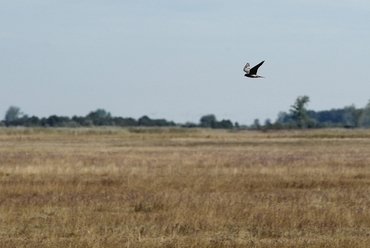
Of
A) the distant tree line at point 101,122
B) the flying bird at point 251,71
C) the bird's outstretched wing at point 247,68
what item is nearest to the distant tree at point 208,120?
the distant tree line at point 101,122

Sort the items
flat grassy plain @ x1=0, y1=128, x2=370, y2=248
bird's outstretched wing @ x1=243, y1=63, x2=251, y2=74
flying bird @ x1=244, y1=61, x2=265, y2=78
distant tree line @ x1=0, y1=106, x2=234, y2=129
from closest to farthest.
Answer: flying bird @ x1=244, y1=61, x2=265, y2=78 < bird's outstretched wing @ x1=243, y1=63, x2=251, y2=74 < flat grassy plain @ x1=0, y1=128, x2=370, y2=248 < distant tree line @ x1=0, y1=106, x2=234, y2=129

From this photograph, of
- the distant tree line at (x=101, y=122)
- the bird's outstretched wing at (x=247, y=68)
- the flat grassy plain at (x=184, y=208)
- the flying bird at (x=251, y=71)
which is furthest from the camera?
the distant tree line at (x=101, y=122)

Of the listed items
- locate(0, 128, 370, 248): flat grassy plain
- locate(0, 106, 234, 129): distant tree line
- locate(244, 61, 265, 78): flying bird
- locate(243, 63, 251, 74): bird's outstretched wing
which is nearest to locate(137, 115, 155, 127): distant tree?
locate(0, 106, 234, 129): distant tree line

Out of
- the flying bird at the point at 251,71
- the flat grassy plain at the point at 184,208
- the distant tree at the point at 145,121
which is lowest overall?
the flat grassy plain at the point at 184,208

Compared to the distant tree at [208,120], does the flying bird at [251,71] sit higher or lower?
lower

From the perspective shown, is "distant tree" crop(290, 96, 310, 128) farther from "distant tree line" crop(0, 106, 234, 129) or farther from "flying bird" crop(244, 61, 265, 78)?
"flying bird" crop(244, 61, 265, 78)

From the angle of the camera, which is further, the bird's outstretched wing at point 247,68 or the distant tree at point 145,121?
the distant tree at point 145,121

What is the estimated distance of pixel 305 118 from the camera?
16562cm

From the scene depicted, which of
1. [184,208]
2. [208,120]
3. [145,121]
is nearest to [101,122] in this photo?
[145,121]

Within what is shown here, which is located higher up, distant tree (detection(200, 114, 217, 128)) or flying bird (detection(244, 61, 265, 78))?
distant tree (detection(200, 114, 217, 128))

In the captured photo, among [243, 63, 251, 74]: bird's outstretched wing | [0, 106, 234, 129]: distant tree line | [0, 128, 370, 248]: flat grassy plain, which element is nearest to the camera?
[243, 63, 251, 74]: bird's outstretched wing

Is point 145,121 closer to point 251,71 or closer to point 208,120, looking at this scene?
point 208,120

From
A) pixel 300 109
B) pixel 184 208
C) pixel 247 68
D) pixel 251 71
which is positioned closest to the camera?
pixel 251 71

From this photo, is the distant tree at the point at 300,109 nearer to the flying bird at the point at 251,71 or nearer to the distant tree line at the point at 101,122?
the distant tree line at the point at 101,122
